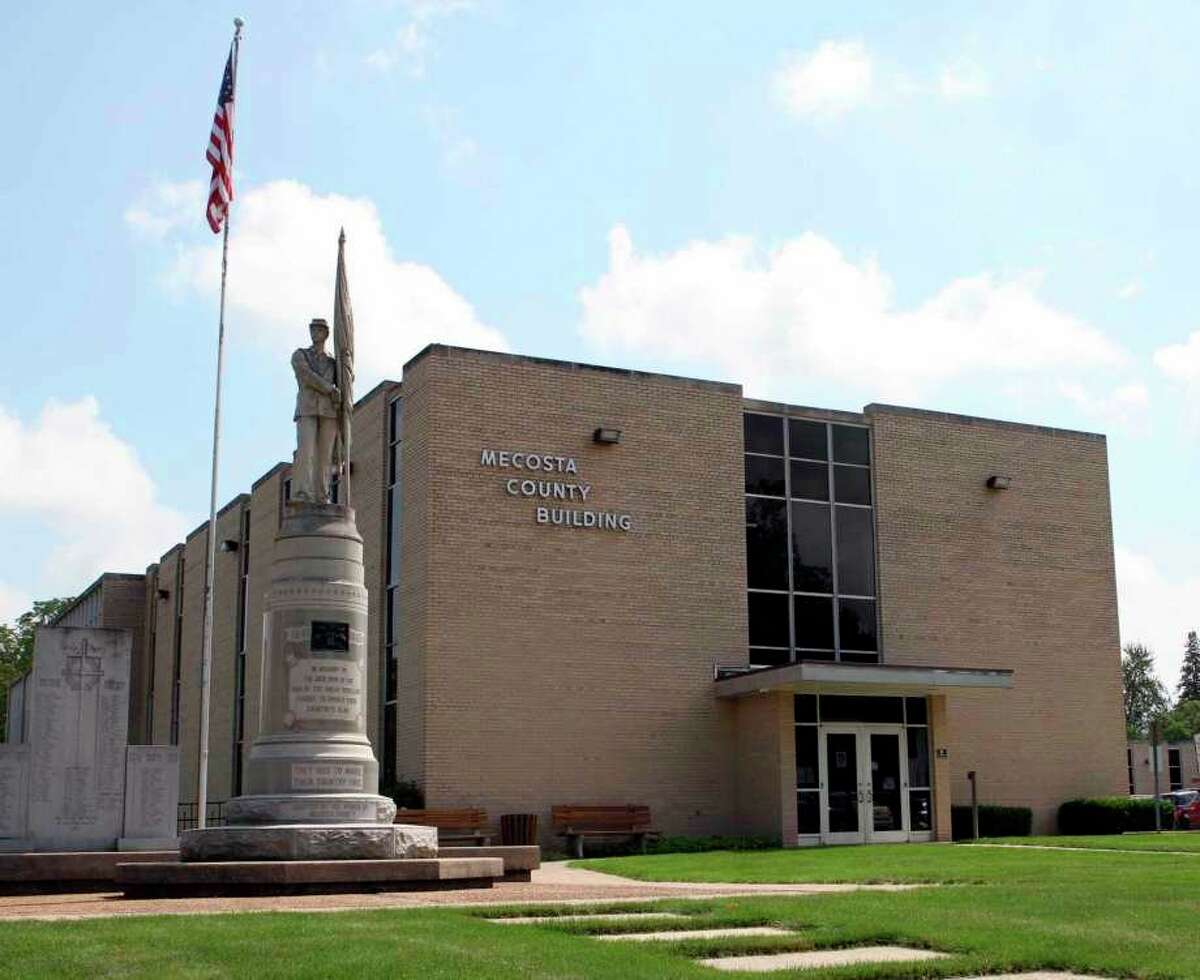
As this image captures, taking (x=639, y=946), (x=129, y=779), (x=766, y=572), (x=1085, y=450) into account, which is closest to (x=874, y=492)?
(x=766, y=572)

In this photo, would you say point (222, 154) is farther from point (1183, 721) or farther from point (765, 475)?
point (1183, 721)

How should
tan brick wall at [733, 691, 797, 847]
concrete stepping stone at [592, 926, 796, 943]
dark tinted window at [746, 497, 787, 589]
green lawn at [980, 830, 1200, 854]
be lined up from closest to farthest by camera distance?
concrete stepping stone at [592, 926, 796, 943] → green lawn at [980, 830, 1200, 854] → tan brick wall at [733, 691, 797, 847] → dark tinted window at [746, 497, 787, 589]

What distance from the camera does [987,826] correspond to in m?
31.3

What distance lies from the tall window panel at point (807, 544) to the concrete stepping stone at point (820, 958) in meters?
20.8

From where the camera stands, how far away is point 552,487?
28.8 m

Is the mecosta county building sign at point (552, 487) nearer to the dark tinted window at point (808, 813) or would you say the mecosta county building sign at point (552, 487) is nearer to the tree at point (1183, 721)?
the dark tinted window at point (808, 813)

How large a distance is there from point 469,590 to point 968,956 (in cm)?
1931

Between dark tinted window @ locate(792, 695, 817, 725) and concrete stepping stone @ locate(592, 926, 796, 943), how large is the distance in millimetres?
18376

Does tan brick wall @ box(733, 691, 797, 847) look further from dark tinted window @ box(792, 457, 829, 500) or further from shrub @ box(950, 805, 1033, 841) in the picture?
dark tinted window @ box(792, 457, 829, 500)

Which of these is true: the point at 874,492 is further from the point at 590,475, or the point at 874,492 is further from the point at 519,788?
the point at 519,788

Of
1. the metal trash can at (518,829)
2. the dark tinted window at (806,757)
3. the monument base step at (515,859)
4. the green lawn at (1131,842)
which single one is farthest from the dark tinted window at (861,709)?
the monument base step at (515,859)

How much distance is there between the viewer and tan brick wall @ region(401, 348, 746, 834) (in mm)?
27609

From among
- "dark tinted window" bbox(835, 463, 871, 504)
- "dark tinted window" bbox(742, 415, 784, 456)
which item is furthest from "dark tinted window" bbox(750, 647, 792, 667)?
"dark tinted window" bbox(742, 415, 784, 456)

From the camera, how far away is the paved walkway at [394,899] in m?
12.5
